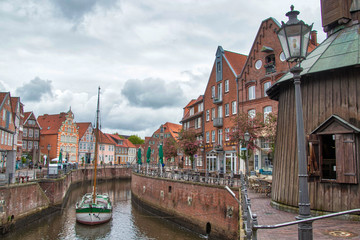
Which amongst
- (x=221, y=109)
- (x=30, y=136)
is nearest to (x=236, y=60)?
(x=221, y=109)

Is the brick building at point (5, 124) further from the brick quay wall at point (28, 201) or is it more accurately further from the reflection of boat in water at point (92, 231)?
the reflection of boat in water at point (92, 231)

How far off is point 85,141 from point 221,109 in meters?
48.7

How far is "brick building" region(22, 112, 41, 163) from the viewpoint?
58.8 metres

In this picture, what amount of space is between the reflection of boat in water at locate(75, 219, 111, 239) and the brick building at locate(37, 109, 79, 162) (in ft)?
139

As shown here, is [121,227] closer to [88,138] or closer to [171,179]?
[171,179]

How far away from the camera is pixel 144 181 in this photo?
31.9 m

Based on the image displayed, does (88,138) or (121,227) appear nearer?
(121,227)

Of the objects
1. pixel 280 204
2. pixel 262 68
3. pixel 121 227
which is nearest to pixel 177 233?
pixel 121 227

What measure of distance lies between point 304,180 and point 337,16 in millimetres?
10789

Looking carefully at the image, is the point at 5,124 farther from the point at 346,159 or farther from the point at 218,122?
the point at 346,159

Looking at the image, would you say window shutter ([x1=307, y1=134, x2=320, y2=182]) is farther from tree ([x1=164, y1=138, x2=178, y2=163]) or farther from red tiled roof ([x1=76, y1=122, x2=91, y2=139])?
red tiled roof ([x1=76, y1=122, x2=91, y2=139])

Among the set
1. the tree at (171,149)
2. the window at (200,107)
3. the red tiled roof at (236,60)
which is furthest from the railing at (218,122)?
the tree at (171,149)

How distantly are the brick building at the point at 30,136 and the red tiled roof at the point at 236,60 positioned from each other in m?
42.4

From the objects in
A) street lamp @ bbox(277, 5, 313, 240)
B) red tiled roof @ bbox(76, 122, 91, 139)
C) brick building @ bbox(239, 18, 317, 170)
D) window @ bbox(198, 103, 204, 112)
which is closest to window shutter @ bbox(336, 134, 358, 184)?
street lamp @ bbox(277, 5, 313, 240)
